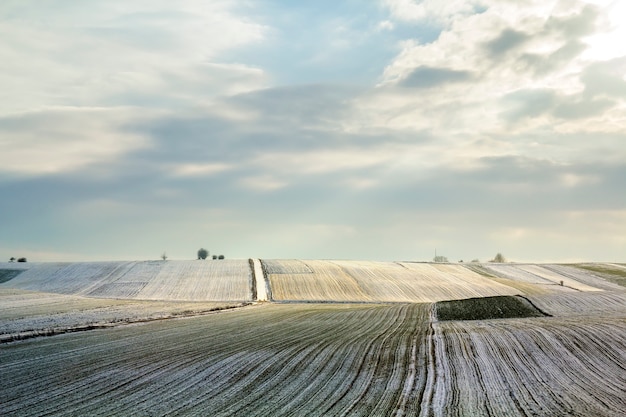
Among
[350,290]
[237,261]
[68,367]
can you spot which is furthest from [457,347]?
[237,261]

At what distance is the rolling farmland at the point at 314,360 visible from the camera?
15227mm

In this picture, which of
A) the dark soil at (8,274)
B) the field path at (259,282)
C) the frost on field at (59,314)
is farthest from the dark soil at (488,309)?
the dark soil at (8,274)

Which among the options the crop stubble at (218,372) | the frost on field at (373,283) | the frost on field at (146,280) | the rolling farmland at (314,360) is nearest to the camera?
the crop stubble at (218,372)

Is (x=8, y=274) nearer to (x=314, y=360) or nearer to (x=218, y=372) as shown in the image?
(x=314, y=360)

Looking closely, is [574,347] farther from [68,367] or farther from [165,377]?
[68,367]

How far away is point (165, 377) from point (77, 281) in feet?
193

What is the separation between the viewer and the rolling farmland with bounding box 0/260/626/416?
599 inches

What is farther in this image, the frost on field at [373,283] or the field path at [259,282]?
the frost on field at [373,283]

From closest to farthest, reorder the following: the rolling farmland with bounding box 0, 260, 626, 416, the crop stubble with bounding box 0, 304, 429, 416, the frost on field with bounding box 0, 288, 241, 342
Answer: the crop stubble with bounding box 0, 304, 429, 416
the rolling farmland with bounding box 0, 260, 626, 416
the frost on field with bounding box 0, 288, 241, 342

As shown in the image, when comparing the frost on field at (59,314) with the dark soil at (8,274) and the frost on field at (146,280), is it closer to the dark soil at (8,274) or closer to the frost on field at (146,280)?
the frost on field at (146,280)

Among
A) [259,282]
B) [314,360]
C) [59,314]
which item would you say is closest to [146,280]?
[259,282]

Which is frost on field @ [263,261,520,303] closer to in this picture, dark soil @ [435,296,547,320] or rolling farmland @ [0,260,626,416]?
rolling farmland @ [0,260,626,416]

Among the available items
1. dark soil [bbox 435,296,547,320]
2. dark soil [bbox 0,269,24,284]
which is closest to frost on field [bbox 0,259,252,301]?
dark soil [bbox 0,269,24,284]

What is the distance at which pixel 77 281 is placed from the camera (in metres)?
72.6
